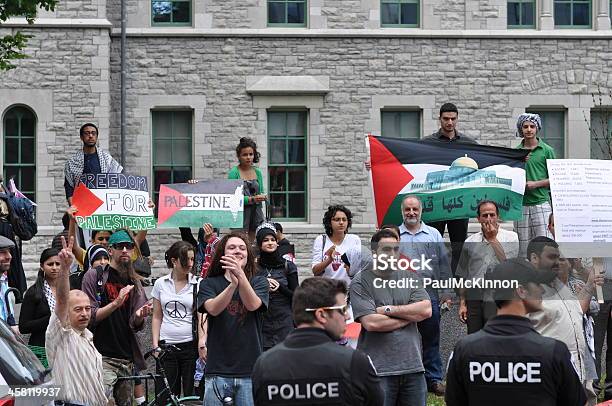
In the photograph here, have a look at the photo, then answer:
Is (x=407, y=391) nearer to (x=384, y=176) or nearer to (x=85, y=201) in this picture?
(x=384, y=176)

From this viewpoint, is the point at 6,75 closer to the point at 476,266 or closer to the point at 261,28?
the point at 261,28

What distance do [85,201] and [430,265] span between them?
557 cm

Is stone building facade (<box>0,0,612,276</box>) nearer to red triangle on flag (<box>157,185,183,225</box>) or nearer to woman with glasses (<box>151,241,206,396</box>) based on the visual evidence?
red triangle on flag (<box>157,185,183,225</box>)

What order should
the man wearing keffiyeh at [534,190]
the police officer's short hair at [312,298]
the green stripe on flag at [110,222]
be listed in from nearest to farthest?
1. the police officer's short hair at [312,298]
2. the man wearing keffiyeh at [534,190]
3. the green stripe on flag at [110,222]

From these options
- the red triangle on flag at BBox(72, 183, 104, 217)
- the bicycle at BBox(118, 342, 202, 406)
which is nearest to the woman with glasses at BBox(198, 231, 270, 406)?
the bicycle at BBox(118, 342, 202, 406)

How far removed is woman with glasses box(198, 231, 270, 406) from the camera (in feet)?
30.2

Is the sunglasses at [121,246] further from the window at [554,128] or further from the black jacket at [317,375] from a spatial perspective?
the window at [554,128]

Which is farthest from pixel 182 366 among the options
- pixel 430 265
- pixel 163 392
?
pixel 430 265

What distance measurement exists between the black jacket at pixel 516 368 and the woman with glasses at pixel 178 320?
4934mm

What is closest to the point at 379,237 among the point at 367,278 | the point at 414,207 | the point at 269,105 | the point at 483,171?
the point at 367,278

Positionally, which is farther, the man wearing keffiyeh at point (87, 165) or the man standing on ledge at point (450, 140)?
the man wearing keffiyeh at point (87, 165)

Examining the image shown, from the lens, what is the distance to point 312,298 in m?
6.87

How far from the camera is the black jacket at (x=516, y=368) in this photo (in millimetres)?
6984

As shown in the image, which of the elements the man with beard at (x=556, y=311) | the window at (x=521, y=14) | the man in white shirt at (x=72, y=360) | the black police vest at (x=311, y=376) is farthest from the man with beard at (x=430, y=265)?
the window at (x=521, y=14)
